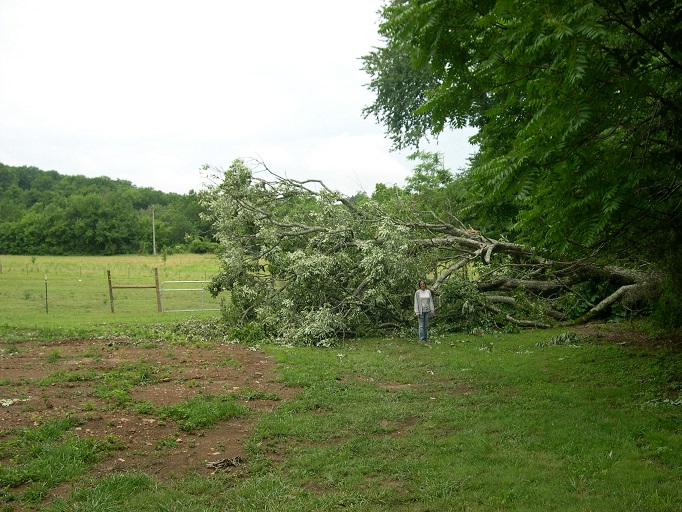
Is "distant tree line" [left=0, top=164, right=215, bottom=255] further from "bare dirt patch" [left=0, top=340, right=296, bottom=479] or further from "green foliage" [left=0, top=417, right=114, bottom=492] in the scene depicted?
"green foliage" [left=0, top=417, right=114, bottom=492]

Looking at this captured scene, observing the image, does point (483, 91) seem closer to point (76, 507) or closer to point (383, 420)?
point (383, 420)

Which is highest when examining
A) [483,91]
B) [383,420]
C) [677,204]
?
[483,91]

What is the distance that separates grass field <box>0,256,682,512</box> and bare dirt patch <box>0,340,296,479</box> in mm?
44

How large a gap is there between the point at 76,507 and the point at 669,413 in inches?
246

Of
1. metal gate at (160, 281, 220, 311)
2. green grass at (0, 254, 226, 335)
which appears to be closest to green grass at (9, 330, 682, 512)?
green grass at (0, 254, 226, 335)

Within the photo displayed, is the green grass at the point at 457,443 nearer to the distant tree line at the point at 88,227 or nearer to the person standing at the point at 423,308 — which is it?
the person standing at the point at 423,308

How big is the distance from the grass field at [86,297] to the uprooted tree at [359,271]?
2721 mm

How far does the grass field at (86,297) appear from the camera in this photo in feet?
62.1

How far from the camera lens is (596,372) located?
8.93m

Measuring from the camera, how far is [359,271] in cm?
1501

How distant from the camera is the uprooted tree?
46.1ft

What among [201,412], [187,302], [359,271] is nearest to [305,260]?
[359,271]

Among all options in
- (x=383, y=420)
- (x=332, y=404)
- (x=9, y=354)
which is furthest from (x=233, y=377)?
(x=9, y=354)

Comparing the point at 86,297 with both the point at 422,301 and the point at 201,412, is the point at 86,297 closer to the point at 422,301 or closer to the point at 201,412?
the point at 422,301
